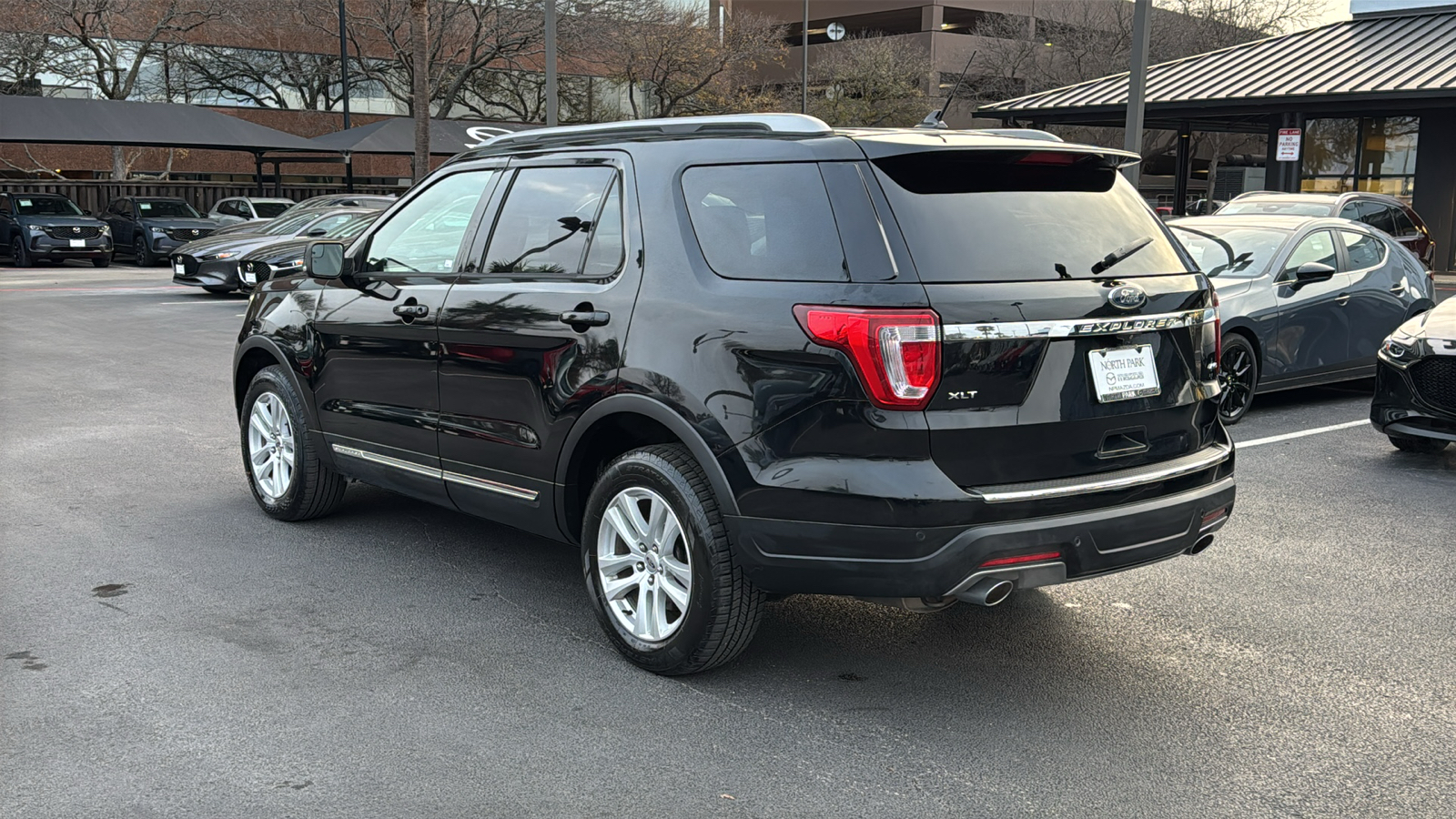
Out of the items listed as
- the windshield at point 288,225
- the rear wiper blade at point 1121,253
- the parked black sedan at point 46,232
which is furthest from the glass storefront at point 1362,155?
the parked black sedan at point 46,232

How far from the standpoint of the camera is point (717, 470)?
407cm

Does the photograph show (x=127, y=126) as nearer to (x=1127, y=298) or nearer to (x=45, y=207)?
(x=45, y=207)

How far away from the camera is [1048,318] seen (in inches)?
155

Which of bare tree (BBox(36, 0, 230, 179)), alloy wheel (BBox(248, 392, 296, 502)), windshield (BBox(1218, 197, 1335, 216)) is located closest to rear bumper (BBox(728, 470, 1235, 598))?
alloy wheel (BBox(248, 392, 296, 502))

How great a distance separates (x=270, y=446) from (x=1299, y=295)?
7.45m

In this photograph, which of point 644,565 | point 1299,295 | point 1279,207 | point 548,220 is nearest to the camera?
point 644,565

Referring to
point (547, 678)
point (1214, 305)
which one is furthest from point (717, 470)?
point (1214, 305)

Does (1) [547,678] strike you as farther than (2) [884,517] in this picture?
Yes

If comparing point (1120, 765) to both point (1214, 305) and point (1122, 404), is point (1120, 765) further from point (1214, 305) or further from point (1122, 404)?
point (1214, 305)

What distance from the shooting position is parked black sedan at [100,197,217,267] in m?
28.3

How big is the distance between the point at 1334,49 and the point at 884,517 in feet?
79.9

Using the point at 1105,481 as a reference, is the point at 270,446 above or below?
below

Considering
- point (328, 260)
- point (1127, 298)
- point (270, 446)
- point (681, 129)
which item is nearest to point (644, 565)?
point (681, 129)

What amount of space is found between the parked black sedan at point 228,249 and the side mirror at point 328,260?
13528 millimetres
